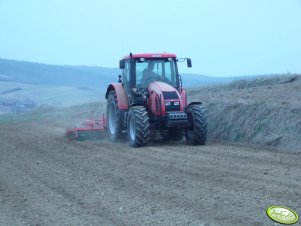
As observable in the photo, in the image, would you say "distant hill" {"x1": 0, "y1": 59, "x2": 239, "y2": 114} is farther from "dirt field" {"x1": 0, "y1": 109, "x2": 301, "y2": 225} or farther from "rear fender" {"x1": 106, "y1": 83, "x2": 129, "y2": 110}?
"dirt field" {"x1": 0, "y1": 109, "x2": 301, "y2": 225}

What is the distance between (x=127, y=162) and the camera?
11781mm

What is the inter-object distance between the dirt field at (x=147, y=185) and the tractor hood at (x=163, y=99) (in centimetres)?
104

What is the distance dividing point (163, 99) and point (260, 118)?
2.70 meters

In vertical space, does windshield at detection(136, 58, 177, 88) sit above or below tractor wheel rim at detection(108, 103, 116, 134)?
above

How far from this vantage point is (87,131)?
1711 cm

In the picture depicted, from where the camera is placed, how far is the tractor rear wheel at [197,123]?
1417 cm

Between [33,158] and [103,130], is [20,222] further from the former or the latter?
[103,130]

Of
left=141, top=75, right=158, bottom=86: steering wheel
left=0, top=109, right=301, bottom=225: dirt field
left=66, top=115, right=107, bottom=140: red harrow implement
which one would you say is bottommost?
left=66, top=115, right=107, bottom=140: red harrow implement

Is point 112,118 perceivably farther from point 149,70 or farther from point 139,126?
point 139,126

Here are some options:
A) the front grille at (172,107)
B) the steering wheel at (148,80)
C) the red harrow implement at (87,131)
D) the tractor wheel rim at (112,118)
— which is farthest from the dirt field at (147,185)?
the red harrow implement at (87,131)

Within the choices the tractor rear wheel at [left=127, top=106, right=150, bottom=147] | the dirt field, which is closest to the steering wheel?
the tractor rear wheel at [left=127, top=106, right=150, bottom=147]

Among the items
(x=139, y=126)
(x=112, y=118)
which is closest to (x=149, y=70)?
(x=139, y=126)

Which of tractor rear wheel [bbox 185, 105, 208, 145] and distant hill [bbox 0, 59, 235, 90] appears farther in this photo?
distant hill [bbox 0, 59, 235, 90]

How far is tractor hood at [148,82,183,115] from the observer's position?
14.3 m
